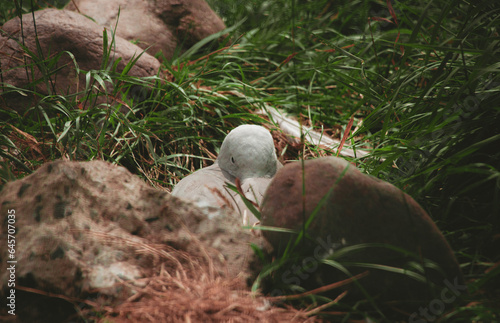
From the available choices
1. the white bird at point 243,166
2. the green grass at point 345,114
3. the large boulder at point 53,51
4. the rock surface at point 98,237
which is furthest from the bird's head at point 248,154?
the large boulder at point 53,51

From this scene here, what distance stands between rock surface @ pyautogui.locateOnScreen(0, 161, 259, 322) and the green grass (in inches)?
10.1

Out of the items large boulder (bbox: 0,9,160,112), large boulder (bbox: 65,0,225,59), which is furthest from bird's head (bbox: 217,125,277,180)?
large boulder (bbox: 65,0,225,59)

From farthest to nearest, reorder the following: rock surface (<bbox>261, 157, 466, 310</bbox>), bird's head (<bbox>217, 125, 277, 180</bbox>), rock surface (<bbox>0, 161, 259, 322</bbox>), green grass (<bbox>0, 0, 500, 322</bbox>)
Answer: bird's head (<bbox>217, 125, 277, 180</bbox>) → green grass (<bbox>0, 0, 500, 322</bbox>) → rock surface (<bbox>261, 157, 466, 310</bbox>) → rock surface (<bbox>0, 161, 259, 322</bbox>)

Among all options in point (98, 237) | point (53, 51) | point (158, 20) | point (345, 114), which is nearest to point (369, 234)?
point (98, 237)

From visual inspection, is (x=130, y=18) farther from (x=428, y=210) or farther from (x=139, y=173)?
(x=428, y=210)

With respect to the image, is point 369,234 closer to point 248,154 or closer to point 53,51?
point 248,154

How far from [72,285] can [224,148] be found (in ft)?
3.54

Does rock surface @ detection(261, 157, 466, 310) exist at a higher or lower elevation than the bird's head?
higher

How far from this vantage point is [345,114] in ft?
11.2

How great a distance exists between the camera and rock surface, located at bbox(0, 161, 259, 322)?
122 centimetres

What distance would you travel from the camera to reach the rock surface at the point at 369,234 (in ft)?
4.36

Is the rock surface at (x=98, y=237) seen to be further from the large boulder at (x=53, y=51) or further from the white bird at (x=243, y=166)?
the large boulder at (x=53, y=51)

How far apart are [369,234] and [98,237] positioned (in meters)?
0.84

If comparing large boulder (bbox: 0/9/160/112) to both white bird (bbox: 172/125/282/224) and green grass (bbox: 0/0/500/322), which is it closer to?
green grass (bbox: 0/0/500/322)
